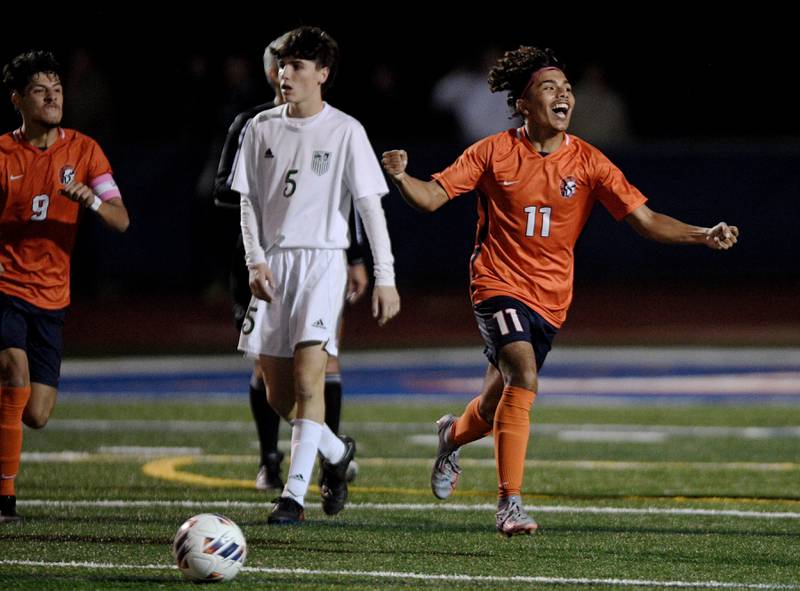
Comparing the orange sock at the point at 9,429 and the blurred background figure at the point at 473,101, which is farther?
the blurred background figure at the point at 473,101

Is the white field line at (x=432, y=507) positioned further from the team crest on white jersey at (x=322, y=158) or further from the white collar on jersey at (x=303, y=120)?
the white collar on jersey at (x=303, y=120)

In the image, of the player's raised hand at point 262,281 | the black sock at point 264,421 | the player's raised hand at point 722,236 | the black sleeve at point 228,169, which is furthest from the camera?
the black sock at point 264,421

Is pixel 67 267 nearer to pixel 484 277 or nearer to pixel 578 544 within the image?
pixel 484 277

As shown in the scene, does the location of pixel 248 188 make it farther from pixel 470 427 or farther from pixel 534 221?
pixel 470 427

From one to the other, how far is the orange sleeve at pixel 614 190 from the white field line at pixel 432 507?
1521 mm

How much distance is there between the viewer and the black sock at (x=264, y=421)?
9719 mm

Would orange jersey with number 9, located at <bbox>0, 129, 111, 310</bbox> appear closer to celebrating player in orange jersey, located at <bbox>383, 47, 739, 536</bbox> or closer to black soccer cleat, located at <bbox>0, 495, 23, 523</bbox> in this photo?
black soccer cleat, located at <bbox>0, 495, 23, 523</bbox>

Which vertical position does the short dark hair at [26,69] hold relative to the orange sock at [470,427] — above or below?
above

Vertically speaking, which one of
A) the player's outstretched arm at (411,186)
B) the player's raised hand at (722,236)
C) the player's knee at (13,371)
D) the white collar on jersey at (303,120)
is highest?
the white collar on jersey at (303,120)

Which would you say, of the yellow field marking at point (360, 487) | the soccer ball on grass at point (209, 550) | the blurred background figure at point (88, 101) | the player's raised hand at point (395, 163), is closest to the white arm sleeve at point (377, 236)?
the player's raised hand at point (395, 163)

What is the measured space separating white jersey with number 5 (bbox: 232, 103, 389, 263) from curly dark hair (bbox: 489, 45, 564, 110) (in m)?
0.80

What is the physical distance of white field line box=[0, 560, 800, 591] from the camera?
6.66 m

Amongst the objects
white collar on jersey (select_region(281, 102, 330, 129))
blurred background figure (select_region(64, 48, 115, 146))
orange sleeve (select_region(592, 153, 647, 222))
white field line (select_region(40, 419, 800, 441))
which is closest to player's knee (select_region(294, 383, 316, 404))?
white collar on jersey (select_region(281, 102, 330, 129))

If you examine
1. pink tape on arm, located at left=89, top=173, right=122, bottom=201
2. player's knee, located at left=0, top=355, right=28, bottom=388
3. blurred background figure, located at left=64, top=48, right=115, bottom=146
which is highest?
blurred background figure, located at left=64, top=48, right=115, bottom=146
